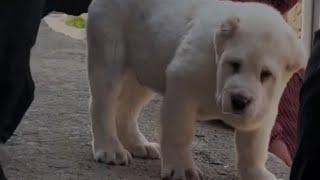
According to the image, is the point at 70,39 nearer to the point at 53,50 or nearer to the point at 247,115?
the point at 53,50

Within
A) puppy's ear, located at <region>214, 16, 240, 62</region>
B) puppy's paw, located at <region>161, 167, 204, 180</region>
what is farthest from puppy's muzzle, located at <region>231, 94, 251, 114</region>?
puppy's paw, located at <region>161, 167, 204, 180</region>

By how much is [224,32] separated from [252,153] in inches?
15.6

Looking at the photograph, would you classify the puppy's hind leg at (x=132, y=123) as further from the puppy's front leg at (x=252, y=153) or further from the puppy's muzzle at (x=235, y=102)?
the puppy's muzzle at (x=235, y=102)

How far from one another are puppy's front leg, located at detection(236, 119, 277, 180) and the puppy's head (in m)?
0.15

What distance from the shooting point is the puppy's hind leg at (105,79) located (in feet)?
8.49

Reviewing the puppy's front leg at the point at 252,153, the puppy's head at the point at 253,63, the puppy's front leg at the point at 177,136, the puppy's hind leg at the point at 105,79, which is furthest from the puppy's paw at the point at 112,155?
the puppy's head at the point at 253,63

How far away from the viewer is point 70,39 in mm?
5449

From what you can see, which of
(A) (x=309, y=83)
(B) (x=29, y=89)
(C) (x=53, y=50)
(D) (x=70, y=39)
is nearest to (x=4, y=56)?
(B) (x=29, y=89)

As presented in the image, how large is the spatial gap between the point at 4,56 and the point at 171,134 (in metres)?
0.50

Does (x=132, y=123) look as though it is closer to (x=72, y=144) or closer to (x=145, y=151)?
(x=145, y=151)

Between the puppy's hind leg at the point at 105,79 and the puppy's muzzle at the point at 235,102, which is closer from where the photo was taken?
the puppy's muzzle at the point at 235,102

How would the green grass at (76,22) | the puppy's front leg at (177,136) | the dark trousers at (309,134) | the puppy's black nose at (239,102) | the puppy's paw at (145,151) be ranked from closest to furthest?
the dark trousers at (309,134), the puppy's black nose at (239,102), the puppy's front leg at (177,136), the puppy's paw at (145,151), the green grass at (76,22)

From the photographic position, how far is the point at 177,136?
233 cm

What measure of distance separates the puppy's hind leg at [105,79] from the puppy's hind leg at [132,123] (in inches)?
3.8
